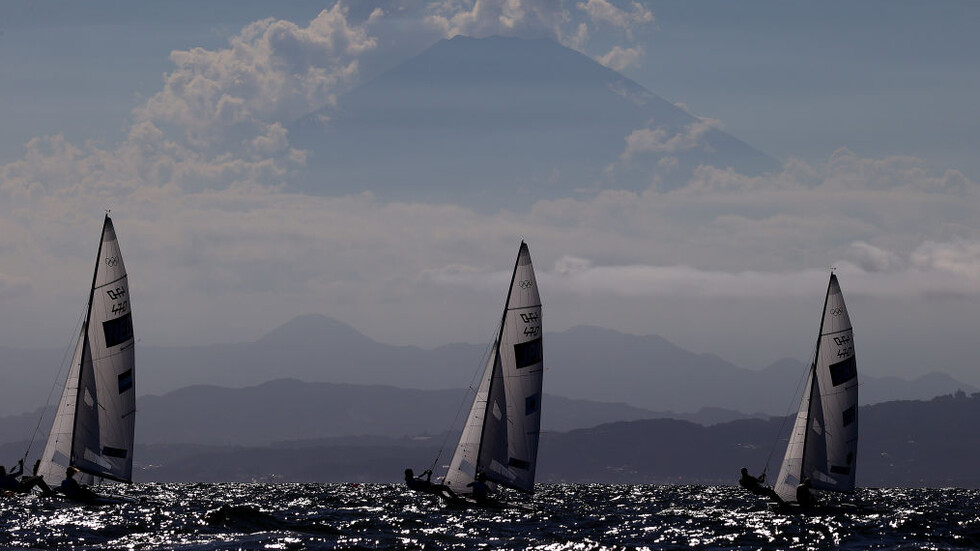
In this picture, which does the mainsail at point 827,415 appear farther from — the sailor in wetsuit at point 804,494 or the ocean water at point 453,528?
the ocean water at point 453,528

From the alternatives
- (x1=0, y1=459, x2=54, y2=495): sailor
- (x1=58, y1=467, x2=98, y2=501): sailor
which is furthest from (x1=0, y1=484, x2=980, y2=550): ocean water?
(x1=0, y1=459, x2=54, y2=495): sailor

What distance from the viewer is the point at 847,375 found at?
2872 inches

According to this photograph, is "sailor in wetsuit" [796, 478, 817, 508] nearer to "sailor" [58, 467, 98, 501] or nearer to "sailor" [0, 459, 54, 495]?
"sailor" [58, 467, 98, 501]

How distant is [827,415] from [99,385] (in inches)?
1594

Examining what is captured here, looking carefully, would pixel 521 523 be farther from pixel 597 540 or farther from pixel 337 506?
pixel 337 506

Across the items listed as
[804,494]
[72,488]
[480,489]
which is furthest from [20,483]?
[804,494]

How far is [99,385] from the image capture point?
6412 cm

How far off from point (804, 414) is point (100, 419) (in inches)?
1522

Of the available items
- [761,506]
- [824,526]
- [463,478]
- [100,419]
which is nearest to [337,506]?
[463,478]

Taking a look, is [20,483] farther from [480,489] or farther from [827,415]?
[827,415]

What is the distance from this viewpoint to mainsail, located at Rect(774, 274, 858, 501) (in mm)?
70625

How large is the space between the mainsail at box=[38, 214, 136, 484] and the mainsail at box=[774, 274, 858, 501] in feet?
119

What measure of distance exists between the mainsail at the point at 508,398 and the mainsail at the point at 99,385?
17823mm

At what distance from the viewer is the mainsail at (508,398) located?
224ft
